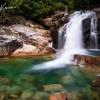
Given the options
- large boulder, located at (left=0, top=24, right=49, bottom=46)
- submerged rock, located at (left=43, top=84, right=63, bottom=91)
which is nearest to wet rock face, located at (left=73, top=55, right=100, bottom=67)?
submerged rock, located at (left=43, top=84, right=63, bottom=91)

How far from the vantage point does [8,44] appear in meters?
16.1

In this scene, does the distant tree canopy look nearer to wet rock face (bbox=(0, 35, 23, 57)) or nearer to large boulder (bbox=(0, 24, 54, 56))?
large boulder (bbox=(0, 24, 54, 56))

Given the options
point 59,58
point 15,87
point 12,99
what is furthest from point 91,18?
point 12,99

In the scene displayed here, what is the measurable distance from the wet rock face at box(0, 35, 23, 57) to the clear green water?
253 cm

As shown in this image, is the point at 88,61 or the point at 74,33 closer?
the point at 88,61

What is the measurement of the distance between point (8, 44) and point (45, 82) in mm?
6329

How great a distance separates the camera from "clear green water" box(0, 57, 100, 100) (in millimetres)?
9062

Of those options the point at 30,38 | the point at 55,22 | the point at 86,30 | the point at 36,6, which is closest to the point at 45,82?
the point at 30,38

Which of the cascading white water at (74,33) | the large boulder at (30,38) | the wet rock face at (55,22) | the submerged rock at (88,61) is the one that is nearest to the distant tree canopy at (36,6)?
the wet rock face at (55,22)

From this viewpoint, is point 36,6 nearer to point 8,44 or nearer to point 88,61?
point 8,44

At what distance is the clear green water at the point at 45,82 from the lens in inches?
357

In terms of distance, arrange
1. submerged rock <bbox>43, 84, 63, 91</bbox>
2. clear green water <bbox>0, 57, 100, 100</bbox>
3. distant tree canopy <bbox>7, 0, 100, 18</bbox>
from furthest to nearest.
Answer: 1. distant tree canopy <bbox>7, 0, 100, 18</bbox>
2. submerged rock <bbox>43, 84, 63, 91</bbox>
3. clear green water <bbox>0, 57, 100, 100</bbox>

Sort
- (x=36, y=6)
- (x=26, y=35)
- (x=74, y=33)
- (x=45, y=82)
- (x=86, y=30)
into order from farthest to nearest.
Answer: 1. (x=36, y=6)
2. (x=74, y=33)
3. (x=26, y=35)
4. (x=86, y=30)
5. (x=45, y=82)

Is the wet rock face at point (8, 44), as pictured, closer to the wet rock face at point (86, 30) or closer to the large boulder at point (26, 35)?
the large boulder at point (26, 35)
